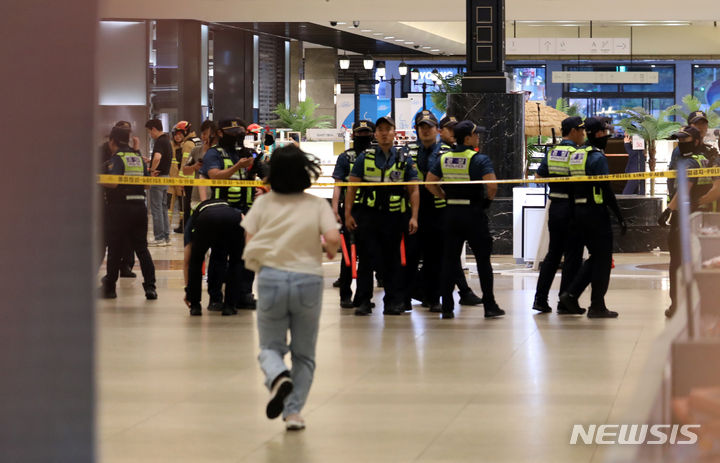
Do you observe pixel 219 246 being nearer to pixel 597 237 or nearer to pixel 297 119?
pixel 597 237

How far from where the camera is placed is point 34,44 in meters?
1.71

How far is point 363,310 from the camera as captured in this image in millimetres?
9031

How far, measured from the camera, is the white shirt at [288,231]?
4855mm

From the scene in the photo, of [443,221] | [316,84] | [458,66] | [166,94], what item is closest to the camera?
[443,221]

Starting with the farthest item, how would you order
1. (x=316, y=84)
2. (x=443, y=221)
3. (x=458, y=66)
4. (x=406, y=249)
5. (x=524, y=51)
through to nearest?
(x=458, y=66), (x=316, y=84), (x=524, y=51), (x=406, y=249), (x=443, y=221)

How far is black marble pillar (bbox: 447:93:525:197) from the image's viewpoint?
1420cm

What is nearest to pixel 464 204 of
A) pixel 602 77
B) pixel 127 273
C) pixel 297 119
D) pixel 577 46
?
pixel 127 273

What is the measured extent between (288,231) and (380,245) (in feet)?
13.2

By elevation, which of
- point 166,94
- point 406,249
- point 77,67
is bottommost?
point 406,249

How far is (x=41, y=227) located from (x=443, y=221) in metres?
7.19

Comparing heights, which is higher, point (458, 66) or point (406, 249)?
point (458, 66)

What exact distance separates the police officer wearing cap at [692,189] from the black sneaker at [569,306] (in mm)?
673

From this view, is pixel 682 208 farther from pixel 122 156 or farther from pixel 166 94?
pixel 166 94

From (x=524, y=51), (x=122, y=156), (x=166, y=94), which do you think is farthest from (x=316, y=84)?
(x=122, y=156)
